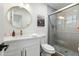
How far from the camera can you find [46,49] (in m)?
1.57

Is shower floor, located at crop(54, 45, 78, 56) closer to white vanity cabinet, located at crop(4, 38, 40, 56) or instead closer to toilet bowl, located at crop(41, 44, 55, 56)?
toilet bowl, located at crop(41, 44, 55, 56)

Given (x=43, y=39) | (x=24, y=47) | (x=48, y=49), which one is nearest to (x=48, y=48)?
(x=48, y=49)

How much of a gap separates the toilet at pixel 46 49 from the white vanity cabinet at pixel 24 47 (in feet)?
0.20

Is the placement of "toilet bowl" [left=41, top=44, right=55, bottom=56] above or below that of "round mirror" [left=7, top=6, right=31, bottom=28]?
below

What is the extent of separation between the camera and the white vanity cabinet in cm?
146

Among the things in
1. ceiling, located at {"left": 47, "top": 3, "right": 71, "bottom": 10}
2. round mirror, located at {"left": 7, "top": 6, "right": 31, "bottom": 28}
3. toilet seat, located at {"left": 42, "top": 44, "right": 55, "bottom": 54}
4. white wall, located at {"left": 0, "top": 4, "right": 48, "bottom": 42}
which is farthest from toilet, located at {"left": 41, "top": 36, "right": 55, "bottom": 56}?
ceiling, located at {"left": 47, "top": 3, "right": 71, "bottom": 10}

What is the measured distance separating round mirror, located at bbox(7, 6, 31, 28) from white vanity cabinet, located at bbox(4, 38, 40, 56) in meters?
0.24

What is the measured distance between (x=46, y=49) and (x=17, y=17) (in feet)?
2.05

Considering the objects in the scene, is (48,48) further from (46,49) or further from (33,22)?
(33,22)

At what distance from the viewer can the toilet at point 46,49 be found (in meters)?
1.54

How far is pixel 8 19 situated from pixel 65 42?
2.92 feet

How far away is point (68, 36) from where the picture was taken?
1574mm

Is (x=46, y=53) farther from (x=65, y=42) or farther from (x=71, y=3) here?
(x=71, y=3)

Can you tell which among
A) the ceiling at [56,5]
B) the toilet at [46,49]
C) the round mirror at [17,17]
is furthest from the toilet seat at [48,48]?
the ceiling at [56,5]
